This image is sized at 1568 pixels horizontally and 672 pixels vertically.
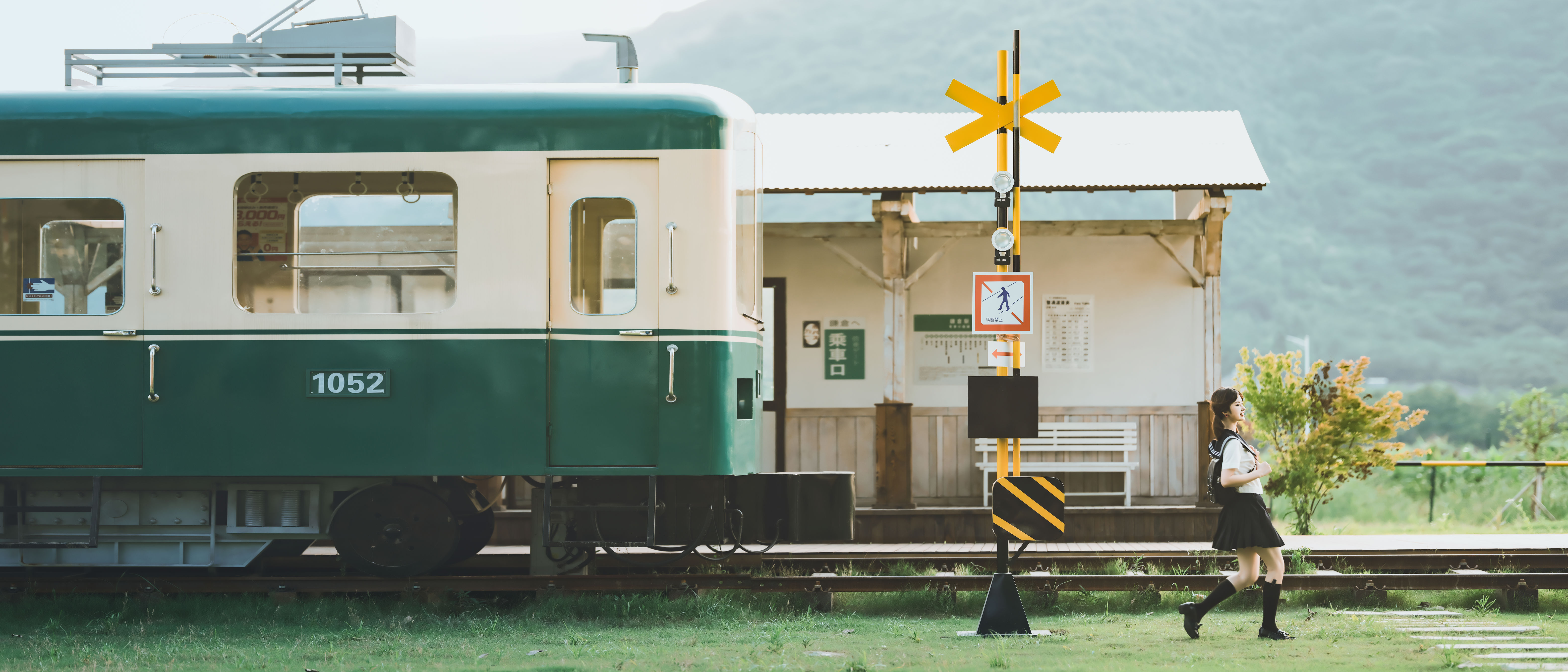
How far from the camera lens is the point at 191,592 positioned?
7.90 meters

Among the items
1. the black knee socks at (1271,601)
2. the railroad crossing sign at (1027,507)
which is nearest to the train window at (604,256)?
the railroad crossing sign at (1027,507)

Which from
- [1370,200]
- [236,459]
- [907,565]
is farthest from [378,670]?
[1370,200]

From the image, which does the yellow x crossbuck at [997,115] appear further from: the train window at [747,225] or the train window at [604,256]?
the train window at [604,256]

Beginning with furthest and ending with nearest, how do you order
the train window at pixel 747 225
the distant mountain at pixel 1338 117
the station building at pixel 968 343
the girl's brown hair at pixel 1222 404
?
the distant mountain at pixel 1338 117 < the station building at pixel 968 343 < the train window at pixel 747 225 < the girl's brown hair at pixel 1222 404

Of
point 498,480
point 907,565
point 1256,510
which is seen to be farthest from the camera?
point 907,565

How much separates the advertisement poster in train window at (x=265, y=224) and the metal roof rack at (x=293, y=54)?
0.89m

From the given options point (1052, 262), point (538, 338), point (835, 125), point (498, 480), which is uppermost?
point (835, 125)

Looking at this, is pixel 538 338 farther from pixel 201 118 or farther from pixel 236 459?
pixel 201 118

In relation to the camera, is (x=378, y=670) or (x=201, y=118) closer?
(x=378, y=670)

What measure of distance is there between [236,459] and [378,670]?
2.05 m

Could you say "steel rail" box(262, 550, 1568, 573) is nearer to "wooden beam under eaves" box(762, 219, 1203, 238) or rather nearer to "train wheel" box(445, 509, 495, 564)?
"train wheel" box(445, 509, 495, 564)

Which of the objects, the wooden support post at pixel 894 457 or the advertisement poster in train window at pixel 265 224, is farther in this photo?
the wooden support post at pixel 894 457

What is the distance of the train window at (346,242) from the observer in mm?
7398

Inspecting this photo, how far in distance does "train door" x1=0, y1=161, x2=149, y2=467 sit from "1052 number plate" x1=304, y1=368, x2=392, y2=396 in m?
0.96
